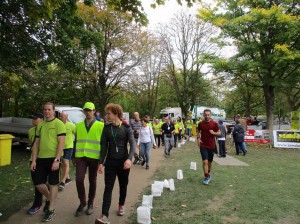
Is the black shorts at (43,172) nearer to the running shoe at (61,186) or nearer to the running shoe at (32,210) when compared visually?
the running shoe at (32,210)

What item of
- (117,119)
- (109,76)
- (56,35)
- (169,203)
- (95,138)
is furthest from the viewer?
(109,76)

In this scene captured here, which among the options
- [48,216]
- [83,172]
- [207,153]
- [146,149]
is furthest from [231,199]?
[146,149]

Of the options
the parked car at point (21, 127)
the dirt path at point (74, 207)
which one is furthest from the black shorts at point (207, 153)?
the parked car at point (21, 127)

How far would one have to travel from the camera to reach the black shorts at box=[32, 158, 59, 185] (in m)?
4.48

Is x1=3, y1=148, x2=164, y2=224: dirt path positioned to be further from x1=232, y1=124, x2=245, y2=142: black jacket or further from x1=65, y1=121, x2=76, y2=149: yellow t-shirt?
x1=232, y1=124, x2=245, y2=142: black jacket

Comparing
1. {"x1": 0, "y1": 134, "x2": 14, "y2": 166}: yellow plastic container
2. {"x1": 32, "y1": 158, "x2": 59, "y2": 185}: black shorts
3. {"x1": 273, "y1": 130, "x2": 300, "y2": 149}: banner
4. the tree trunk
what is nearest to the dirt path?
{"x1": 32, "y1": 158, "x2": 59, "y2": 185}: black shorts

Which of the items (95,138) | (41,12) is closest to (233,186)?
(95,138)

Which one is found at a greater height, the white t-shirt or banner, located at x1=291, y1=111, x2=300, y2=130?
banner, located at x1=291, y1=111, x2=300, y2=130

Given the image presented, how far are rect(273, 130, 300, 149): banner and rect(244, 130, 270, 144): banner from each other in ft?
4.53

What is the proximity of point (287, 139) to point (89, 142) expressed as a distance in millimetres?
15359

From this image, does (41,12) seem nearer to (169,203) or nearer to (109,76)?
(169,203)

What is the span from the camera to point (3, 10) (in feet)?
33.1

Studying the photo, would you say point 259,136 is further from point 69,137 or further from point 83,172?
point 83,172

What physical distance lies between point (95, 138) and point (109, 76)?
894 inches
